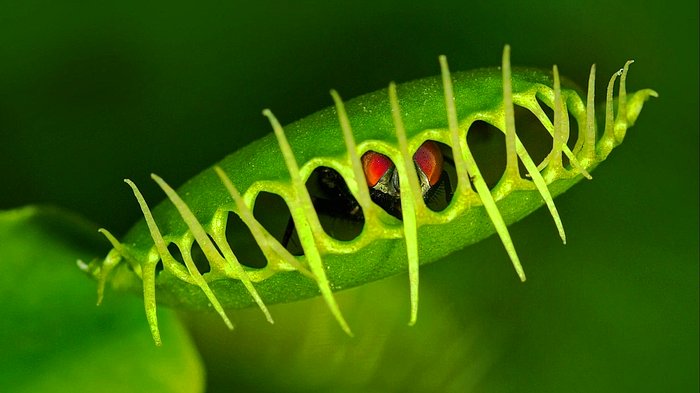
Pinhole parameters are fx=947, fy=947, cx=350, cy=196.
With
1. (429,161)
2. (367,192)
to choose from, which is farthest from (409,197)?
(429,161)

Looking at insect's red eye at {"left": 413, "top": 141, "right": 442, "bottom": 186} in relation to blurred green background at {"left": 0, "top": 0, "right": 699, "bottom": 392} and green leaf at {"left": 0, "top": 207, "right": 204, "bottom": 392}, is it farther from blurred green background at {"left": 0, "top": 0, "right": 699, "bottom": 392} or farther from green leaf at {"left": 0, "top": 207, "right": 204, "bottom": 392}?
green leaf at {"left": 0, "top": 207, "right": 204, "bottom": 392}

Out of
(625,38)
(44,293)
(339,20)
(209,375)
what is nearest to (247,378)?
(209,375)

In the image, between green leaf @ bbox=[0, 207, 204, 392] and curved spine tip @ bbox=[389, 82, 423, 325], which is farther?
green leaf @ bbox=[0, 207, 204, 392]

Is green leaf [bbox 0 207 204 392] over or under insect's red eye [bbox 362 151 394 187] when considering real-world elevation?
under

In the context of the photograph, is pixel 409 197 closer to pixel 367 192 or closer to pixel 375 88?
pixel 367 192

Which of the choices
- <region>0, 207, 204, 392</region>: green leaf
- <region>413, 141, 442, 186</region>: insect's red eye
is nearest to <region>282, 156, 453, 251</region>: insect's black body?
<region>413, 141, 442, 186</region>: insect's red eye
